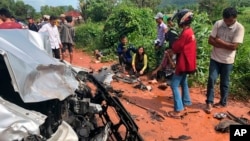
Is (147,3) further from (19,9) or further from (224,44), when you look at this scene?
(224,44)

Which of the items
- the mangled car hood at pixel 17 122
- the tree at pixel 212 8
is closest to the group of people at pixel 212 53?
the mangled car hood at pixel 17 122

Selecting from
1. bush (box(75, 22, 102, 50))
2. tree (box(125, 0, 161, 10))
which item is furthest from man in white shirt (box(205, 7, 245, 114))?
tree (box(125, 0, 161, 10))

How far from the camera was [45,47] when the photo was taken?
4.71 metres

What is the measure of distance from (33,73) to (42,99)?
334 millimetres

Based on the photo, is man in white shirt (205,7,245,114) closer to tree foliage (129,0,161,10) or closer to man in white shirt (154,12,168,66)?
man in white shirt (154,12,168,66)

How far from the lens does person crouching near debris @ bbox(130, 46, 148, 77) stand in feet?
30.2

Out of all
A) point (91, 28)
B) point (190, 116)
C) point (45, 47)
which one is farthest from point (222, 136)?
point (91, 28)

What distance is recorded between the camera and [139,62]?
9.37m

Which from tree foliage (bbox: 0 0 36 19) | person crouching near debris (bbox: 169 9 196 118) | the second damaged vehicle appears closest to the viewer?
the second damaged vehicle

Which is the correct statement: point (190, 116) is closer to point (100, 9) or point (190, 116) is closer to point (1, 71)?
point (1, 71)

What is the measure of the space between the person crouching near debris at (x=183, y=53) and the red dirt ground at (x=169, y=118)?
0.32m

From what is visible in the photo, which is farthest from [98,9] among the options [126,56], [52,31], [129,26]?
[52,31]

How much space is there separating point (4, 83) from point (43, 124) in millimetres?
1025

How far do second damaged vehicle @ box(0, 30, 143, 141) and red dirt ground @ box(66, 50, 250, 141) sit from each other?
4.32 feet
